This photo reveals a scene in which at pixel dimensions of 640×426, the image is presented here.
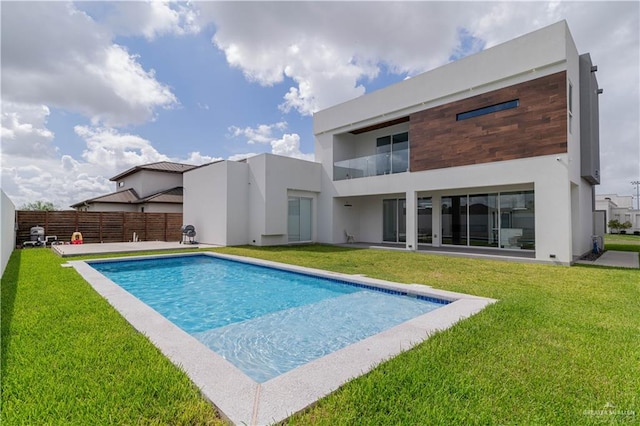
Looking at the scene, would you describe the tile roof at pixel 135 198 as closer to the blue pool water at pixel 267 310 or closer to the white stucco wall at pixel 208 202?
the white stucco wall at pixel 208 202

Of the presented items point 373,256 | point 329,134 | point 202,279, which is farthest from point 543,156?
point 202,279

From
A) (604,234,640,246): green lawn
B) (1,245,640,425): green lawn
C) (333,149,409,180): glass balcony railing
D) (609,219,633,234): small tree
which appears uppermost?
(333,149,409,180): glass balcony railing

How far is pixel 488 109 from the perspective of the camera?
1154 centimetres

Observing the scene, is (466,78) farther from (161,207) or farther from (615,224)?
(615,224)

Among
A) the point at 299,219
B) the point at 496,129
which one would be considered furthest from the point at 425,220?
the point at 299,219

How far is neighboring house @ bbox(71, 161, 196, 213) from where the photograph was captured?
24.5 metres

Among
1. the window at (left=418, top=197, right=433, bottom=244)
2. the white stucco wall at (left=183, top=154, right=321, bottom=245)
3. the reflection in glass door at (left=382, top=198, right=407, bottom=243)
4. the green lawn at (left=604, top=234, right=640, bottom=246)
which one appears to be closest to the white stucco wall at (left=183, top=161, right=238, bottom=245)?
the white stucco wall at (left=183, top=154, right=321, bottom=245)

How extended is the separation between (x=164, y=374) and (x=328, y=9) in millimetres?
11519

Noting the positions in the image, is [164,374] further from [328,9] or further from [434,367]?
[328,9]

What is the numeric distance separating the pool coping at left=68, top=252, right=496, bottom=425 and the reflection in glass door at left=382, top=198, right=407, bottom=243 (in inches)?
440

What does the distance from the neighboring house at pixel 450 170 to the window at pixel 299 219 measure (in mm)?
61

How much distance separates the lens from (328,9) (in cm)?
1032

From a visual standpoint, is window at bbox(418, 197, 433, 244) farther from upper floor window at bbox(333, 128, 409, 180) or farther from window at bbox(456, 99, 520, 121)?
window at bbox(456, 99, 520, 121)

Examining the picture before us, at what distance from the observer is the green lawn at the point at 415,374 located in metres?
2.18
